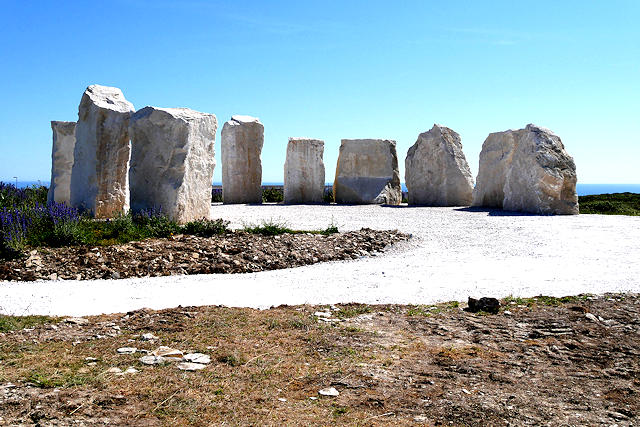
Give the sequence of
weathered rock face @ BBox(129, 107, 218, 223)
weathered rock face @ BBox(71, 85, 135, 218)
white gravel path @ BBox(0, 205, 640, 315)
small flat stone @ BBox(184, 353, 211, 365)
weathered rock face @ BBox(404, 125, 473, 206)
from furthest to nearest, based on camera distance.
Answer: weathered rock face @ BBox(404, 125, 473, 206)
weathered rock face @ BBox(71, 85, 135, 218)
weathered rock face @ BBox(129, 107, 218, 223)
white gravel path @ BBox(0, 205, 640, 315)
small flat stone @ BBox(184, 353, 211, 365)

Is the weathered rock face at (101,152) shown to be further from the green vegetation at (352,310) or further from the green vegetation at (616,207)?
the green vegetation at (616,207)

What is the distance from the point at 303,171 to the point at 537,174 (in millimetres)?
7464

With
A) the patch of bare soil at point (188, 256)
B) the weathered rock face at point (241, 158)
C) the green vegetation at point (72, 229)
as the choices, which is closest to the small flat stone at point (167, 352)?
the patch of bare soil at point (188, 256)

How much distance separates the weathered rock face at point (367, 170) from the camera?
1877 cm

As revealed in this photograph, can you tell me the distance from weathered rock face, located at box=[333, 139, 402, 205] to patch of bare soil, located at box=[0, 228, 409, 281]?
30.2 feet

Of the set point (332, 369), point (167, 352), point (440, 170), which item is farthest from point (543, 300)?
point (440, 170)

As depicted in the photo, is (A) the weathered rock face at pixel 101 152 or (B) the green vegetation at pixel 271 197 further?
(B) the green vegetation at pixel 271 197

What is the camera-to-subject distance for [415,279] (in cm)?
698

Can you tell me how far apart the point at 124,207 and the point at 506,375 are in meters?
10.2

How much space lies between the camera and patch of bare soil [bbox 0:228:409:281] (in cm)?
725

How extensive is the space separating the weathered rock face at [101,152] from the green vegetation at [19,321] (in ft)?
21.8

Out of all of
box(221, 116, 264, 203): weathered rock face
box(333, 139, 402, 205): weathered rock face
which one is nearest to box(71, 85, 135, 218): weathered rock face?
box(221, 116, 264, 203): weathered rock face

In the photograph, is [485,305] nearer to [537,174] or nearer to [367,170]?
[537,174]

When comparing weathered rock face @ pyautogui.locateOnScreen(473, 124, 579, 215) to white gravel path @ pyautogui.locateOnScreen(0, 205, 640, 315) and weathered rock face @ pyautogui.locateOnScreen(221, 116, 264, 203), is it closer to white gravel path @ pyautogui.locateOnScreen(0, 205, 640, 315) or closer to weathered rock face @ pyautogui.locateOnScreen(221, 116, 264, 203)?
white gravel path @ pyautogui.locateOnScreen(0, 205, 640, 315)
